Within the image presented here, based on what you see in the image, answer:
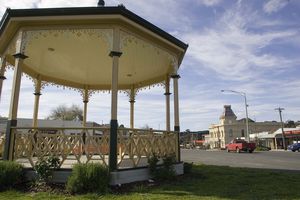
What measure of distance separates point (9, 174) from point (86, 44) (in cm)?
497

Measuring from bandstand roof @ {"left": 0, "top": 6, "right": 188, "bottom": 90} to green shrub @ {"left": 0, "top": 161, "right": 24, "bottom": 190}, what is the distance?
3509 millimetres

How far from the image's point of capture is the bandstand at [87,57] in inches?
346

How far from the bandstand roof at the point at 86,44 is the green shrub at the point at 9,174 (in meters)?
3.51

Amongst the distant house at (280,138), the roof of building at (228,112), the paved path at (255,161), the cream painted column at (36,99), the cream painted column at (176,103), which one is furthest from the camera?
the roof of building at (228,112)

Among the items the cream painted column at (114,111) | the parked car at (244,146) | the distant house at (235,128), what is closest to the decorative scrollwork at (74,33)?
the cream painted column at (114,111)

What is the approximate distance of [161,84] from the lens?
1451 centimetres

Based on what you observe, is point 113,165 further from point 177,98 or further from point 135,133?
point 177,98

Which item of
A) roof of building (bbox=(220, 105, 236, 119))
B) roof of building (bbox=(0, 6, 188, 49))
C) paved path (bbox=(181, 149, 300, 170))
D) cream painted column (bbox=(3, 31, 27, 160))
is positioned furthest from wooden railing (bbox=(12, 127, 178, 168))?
roof of building (bbox=(220, 105, 236, 119))

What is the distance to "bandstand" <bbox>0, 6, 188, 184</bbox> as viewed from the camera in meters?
8.80

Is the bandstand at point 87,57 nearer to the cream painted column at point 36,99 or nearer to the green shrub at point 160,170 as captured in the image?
the green shrub at point 160,170

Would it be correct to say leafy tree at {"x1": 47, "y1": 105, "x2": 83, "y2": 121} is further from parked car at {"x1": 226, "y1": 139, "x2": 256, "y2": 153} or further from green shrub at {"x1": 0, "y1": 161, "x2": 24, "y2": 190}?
green shrub at {"x1": 0, "y1": 161, "x2": 24, "y2": 190}

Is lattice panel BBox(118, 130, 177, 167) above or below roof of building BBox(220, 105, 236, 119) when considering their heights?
below

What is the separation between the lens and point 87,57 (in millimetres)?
12008

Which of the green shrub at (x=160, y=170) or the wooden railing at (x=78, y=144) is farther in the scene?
the green shrub at (x=160, y=170)
